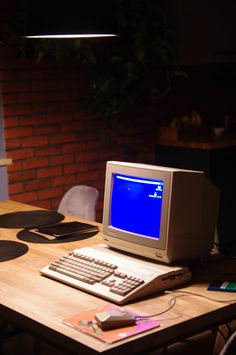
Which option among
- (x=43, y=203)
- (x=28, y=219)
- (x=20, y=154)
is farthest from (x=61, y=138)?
(x=28, y=219)

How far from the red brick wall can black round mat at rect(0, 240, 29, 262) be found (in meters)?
1.64

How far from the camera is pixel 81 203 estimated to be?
3.44 m

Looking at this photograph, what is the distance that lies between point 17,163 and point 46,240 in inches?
65.3

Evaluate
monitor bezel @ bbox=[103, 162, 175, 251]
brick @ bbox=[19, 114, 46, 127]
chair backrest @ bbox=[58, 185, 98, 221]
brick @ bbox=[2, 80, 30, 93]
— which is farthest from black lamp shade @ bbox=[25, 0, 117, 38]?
brick @ bbox=[19, 114, 46, 127]

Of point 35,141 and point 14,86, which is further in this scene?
point 35,141

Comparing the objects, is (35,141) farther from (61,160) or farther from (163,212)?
(163,212)

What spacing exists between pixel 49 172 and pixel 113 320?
2812 mm

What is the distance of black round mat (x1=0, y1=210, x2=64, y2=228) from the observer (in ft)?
9.95

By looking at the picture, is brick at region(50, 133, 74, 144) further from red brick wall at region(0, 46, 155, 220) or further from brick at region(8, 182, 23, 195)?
brick at region(8, 182, 23, 195)

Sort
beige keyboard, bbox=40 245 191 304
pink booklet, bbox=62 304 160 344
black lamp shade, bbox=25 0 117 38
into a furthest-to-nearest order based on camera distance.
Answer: black lamp shade, bbox=25 0 117 38 < beige keyboard, bbox=40 245 191 304 < pink booklet, bbox=62 304 160 344

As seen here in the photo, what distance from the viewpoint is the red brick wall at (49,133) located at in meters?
4.25

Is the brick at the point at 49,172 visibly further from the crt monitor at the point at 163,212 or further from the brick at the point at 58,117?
the crt monitor at the point at 163,212

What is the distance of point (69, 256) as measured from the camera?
236 centimetres

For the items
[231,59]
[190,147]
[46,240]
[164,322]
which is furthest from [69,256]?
[231,59]
